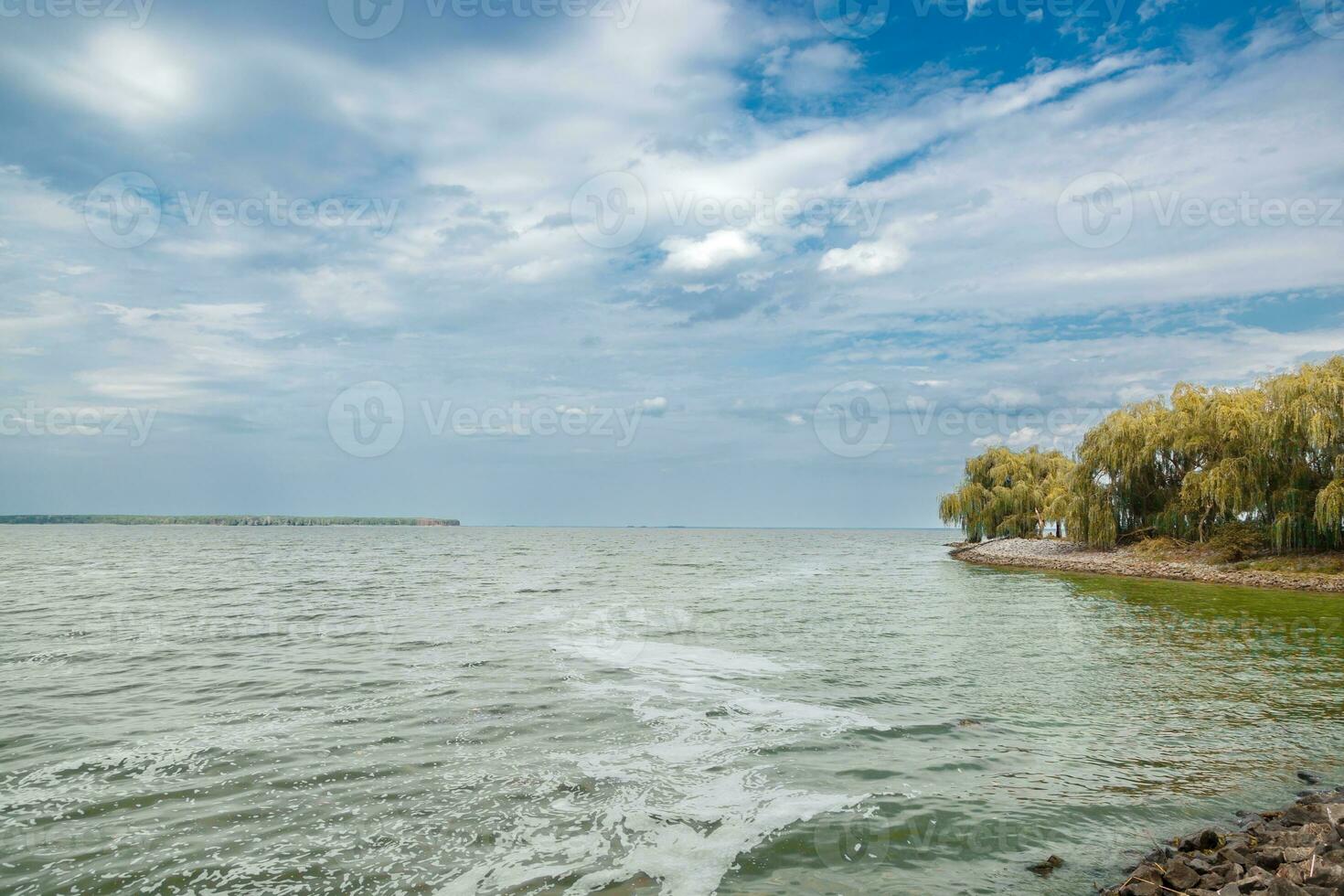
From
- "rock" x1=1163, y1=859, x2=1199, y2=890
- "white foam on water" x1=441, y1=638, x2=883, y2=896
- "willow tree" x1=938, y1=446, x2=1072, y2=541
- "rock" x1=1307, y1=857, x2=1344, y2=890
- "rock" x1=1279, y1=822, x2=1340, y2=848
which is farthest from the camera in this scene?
"willow tree" x1=938, y1=446, x2=1072, y2=541

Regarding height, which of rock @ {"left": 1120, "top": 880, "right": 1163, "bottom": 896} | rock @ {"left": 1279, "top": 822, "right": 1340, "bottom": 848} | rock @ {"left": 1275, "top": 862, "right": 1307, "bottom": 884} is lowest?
rock @ {"left": 1120, "top": 880, "right": 1163, "bottom": 896}

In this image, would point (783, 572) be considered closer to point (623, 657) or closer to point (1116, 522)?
point (1116, 522)

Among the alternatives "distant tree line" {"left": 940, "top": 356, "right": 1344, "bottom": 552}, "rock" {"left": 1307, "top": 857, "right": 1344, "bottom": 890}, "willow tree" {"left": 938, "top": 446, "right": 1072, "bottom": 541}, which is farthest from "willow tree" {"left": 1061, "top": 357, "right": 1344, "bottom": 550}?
"rock" {"left": 1307, "top": 857, "right": 1344, "bottom": 890}

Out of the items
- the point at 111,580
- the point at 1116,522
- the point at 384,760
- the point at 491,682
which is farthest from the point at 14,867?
the point at 1116,522

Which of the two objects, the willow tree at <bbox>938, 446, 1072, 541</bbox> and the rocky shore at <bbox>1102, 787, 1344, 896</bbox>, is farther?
the willow tree at <bbox>938, 446, 1072, 541</bbox>

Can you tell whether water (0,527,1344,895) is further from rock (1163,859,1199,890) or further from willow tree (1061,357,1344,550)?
willow tree (1061,357,1344,550)

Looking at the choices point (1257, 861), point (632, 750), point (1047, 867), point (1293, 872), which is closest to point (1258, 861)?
point (1257, 861)

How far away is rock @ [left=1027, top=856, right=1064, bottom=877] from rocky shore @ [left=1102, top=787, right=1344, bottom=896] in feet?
2.07

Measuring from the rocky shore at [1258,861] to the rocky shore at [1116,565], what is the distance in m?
34.5

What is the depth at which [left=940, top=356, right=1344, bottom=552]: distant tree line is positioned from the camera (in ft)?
116

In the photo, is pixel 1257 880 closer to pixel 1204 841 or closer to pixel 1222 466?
pixel 1204 841

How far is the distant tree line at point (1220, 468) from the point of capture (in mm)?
35281

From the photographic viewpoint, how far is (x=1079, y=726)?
484 inches

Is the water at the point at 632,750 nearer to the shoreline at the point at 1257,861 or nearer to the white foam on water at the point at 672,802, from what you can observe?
the white foam on water at the point at 672,802
